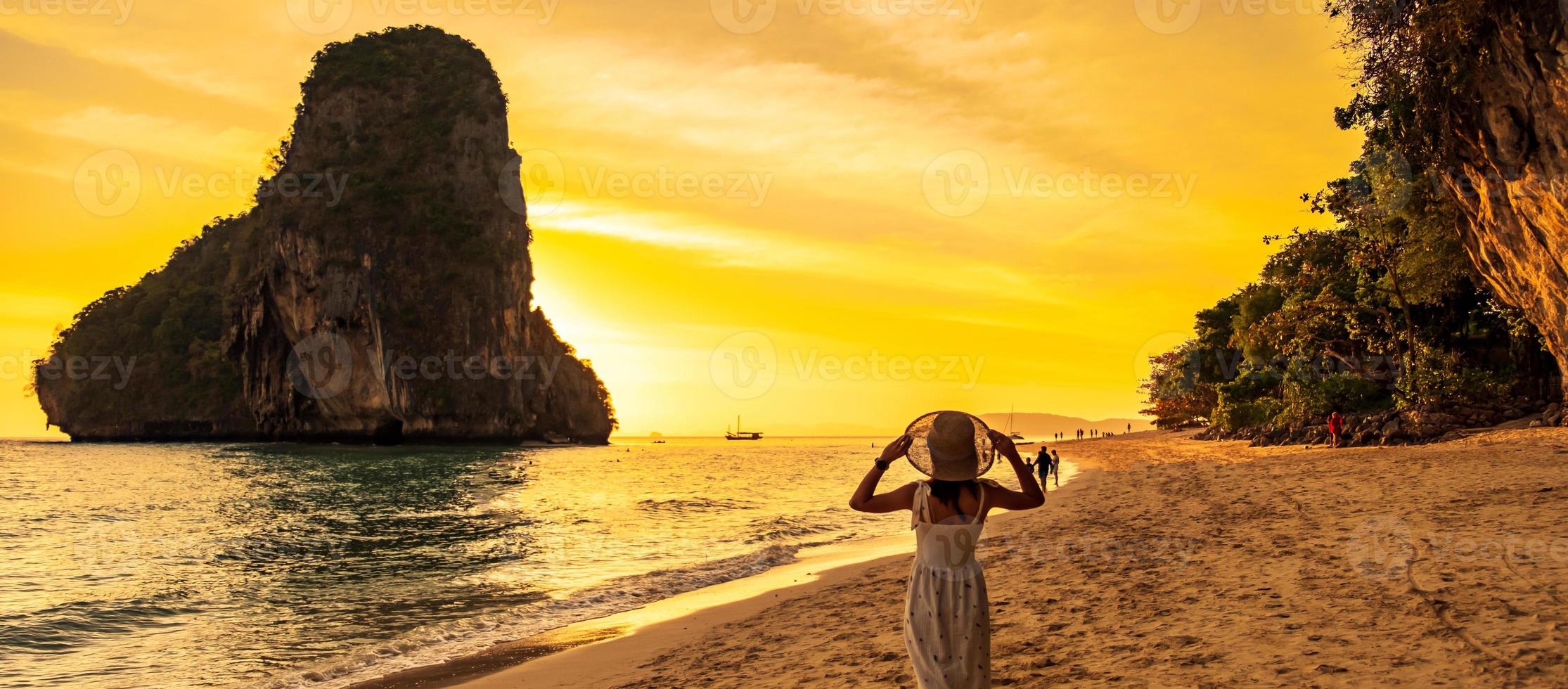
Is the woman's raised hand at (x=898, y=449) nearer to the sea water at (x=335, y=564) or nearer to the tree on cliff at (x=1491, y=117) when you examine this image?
the sea water at (x=335, y=564)

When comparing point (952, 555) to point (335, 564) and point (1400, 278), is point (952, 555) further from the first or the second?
point (1400, 278)

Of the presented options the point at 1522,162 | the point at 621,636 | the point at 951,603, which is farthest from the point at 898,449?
the point at 1522,162

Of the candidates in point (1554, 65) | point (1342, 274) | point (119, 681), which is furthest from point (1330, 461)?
point (119, 681)

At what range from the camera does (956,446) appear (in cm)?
359

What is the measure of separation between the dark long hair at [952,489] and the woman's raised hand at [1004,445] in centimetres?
19

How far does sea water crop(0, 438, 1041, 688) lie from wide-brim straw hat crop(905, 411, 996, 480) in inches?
277

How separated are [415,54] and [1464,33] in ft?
366

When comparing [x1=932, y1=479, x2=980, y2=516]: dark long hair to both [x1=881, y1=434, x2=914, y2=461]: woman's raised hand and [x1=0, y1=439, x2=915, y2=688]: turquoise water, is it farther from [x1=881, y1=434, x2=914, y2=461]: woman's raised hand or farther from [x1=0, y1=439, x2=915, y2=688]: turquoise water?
[x1=0, y1=439, x2=915, y2=688]: turquoise water

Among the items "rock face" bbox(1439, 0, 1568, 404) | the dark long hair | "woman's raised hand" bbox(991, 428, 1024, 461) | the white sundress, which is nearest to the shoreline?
the white sundress

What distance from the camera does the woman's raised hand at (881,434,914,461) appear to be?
3.74 meters

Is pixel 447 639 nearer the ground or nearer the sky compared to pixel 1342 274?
nearer the ground

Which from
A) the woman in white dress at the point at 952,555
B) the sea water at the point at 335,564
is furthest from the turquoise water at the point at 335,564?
the woman in white dress at the point at 952,555

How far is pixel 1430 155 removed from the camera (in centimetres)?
2009

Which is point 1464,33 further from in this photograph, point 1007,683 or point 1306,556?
point 1007,683
